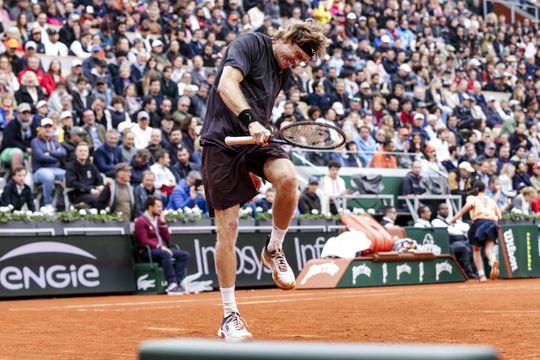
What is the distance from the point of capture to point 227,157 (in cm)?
686

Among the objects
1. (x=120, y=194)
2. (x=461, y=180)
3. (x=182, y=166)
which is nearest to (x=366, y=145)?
(x=461, y=180)

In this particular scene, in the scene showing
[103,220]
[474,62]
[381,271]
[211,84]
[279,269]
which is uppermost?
[474,62]

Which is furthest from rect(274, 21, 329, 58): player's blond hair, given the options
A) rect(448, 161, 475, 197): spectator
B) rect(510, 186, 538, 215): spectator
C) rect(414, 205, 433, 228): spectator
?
rect(510, 186, 538, 215): spectator

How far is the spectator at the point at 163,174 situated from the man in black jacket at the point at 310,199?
2608 millimetres

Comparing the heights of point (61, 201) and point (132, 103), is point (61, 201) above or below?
below

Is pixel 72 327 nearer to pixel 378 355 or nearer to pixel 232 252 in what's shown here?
pixel 232 252

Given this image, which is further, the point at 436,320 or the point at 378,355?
the point at 436,320

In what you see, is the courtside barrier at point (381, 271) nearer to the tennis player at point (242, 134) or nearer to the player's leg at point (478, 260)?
the player's leg at point (478, 260)

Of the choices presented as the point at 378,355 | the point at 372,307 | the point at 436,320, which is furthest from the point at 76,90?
the point at 378,355

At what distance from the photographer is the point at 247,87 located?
274 inches

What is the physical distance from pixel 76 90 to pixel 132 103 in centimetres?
138

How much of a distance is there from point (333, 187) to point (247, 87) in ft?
42.8

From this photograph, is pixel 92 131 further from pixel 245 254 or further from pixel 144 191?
pixel 245 254

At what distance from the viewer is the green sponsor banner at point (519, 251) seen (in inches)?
805
